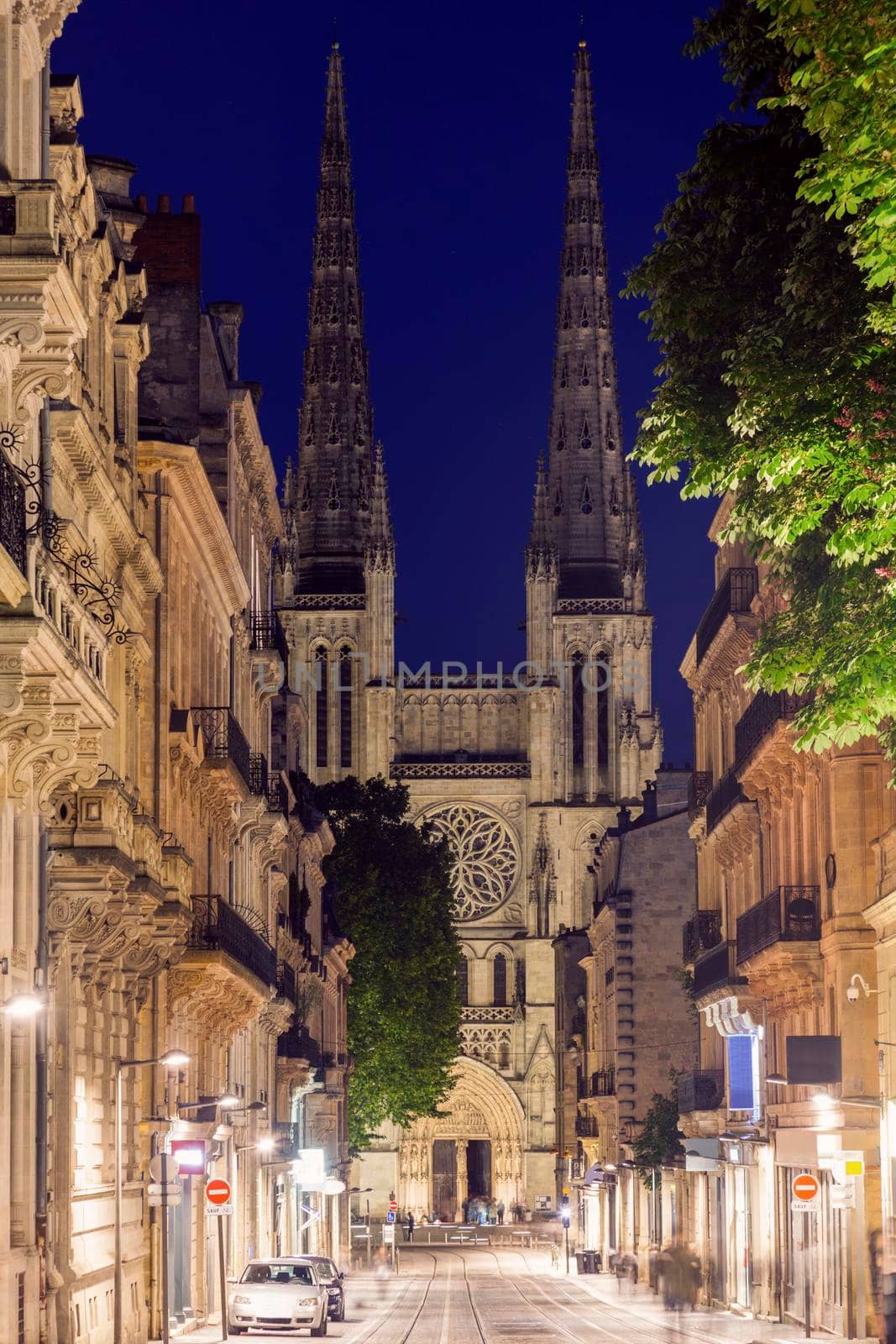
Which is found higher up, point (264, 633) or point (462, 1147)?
point (264, 633)

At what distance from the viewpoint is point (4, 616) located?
17672 millimetres

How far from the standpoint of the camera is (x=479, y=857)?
133250 mm

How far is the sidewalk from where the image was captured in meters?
37.9

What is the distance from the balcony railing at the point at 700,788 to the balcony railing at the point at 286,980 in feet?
35.4

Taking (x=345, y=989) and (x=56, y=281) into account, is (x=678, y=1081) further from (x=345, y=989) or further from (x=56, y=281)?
(x=56, y=281)

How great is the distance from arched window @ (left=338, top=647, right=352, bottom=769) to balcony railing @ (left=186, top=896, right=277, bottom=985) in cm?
8344

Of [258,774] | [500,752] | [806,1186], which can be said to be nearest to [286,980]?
[258,774]

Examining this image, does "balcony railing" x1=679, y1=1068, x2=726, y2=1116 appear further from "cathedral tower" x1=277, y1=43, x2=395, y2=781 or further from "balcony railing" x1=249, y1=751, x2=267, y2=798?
"cathedral tower" x1=277, y1=43, x2=395, y2=781

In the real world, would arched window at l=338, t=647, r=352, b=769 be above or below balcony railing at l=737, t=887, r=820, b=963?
above

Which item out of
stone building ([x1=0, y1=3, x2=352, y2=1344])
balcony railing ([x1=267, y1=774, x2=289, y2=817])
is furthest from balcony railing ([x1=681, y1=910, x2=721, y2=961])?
balcony railing ([x1=267, y1=774, x2=289, y2=817])

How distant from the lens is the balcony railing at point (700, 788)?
2368 inches

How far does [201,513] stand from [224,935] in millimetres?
6983

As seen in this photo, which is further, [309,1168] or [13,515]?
[309,1168]

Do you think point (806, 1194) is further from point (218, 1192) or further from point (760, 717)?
point (760, 717)
